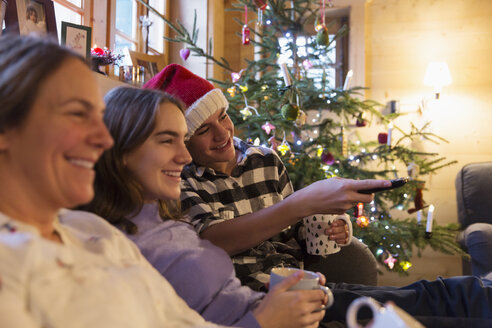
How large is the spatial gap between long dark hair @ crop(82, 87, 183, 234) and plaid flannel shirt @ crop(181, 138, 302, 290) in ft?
0.88

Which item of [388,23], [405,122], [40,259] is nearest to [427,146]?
[405,122]

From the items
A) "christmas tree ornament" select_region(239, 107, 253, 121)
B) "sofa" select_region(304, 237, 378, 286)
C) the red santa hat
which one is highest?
"christmas tree ornament" select_region(239, 107, 253, 121)

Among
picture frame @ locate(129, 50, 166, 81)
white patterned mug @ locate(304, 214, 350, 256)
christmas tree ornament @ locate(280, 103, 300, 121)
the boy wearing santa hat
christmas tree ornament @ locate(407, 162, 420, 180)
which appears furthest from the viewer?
christmas tree ornament @ locate(407, 162, 420, 180)

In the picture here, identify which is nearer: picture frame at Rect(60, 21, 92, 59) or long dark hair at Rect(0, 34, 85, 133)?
long dark hair at Rect(0, 34, 85, 133)

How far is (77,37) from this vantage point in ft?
6.81

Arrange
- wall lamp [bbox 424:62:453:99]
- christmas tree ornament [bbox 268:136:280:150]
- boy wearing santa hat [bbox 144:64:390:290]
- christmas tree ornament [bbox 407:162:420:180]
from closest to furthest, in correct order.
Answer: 1. boy wearing santa hat [bbox 144:64:390:290]
2. christmas tree ornament [bbox 268:136:280:150]
3. christmas tree ornament [bbox 407:162:420:180]
4. wall lamp [bbox 424:62:453:99]

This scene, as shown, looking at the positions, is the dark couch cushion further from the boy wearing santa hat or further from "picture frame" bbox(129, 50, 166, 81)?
"picture frame" bbox(129, 50, 166, 81)

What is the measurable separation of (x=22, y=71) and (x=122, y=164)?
433 millimetres

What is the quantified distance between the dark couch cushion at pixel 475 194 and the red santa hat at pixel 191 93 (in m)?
2.22

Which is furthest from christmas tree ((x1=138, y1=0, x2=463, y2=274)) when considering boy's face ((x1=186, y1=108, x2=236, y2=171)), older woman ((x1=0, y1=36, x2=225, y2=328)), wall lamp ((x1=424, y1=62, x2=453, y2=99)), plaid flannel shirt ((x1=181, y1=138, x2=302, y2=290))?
older woman ((x1=0, y1=36, x2=225, y2=328))

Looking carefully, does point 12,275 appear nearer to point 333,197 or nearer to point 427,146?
point 333,197

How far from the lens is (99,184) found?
107cm

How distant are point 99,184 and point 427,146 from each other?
3.27 metres

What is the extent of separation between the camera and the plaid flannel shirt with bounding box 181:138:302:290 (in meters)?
1.39
